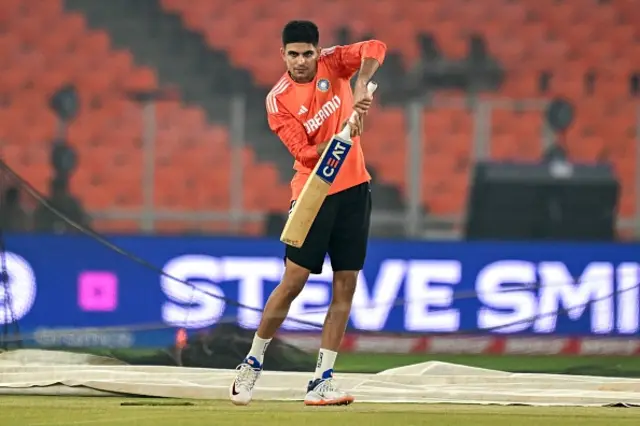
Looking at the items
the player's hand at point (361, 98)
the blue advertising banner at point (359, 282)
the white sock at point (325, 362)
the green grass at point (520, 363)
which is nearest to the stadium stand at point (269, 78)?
the blue advertising banner at point (359, 282)

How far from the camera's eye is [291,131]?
21.3 feet

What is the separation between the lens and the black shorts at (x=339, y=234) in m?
6.48

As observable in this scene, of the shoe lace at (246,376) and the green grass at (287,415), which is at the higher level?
the shoe lace at (246,376)

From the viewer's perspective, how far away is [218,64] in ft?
45.9

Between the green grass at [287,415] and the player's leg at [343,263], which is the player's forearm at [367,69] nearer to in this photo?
the player's leg at [343,263]

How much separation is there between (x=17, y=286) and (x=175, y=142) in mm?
3143

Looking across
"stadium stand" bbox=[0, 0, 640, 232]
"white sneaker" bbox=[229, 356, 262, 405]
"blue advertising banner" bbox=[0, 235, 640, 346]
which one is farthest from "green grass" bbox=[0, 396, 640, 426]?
"stadium stand" bbox=[0, 0, 640, 232]

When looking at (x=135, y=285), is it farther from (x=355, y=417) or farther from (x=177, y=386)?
(x=355, y=417)

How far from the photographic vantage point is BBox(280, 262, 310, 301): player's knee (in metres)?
6.52

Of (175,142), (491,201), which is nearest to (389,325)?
(491,201)

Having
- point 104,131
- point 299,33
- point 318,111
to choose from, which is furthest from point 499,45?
point 299,33

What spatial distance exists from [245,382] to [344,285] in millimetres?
649

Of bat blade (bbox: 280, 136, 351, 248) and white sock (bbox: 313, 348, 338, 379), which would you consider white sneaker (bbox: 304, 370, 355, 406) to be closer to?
white sock (bbox: 313, 348, 338, 379)

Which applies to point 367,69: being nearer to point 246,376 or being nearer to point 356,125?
point 356,125
